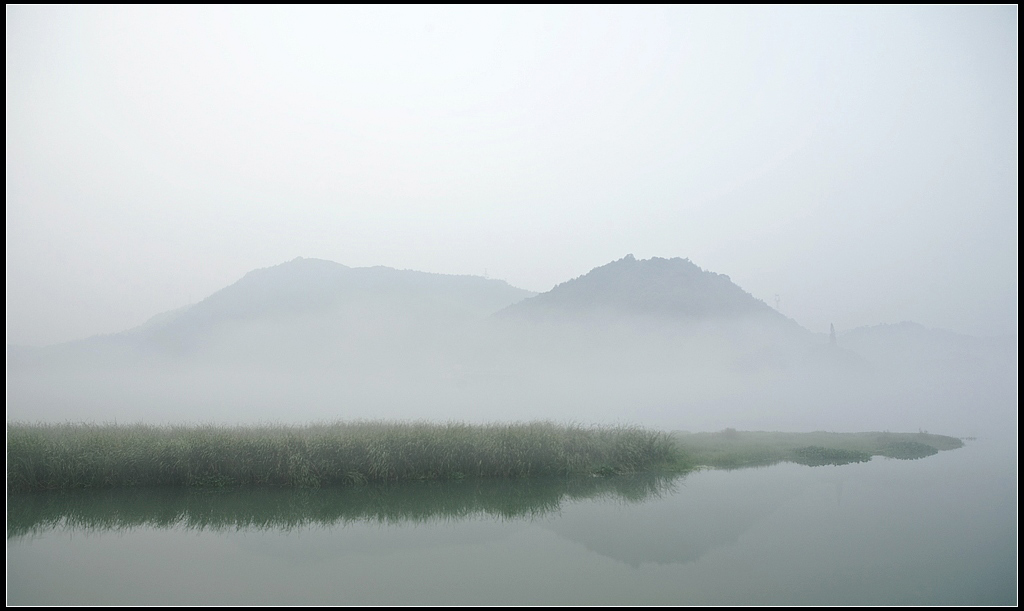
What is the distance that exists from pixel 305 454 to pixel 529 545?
8.16 m

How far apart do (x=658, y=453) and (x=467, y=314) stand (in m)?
130

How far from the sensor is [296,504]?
1531 centimetres

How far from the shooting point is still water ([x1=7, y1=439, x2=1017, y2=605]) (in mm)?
9961

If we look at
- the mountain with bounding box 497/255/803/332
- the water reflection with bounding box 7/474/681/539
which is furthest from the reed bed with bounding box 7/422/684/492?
the mountain with bounding box 497/255/803/332

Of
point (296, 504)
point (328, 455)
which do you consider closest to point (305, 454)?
point (328, 455)

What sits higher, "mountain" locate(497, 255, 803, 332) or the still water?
"mountain" locate(497, 255, 803, 332)

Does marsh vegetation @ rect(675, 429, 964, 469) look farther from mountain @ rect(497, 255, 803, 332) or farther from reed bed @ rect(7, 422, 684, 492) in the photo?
mountain @ rect(497, 255, 803, 332)

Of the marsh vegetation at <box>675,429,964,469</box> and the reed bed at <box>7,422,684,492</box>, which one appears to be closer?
the reed bed at <box>7,422,684,492</box>

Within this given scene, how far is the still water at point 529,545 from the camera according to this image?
32.7ft

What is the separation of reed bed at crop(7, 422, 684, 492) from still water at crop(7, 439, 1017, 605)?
0.69 metres

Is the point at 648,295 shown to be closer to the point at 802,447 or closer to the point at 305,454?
the point at 802,447

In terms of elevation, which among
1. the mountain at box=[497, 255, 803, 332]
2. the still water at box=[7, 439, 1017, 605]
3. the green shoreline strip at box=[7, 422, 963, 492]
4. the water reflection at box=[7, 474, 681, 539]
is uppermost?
the mountain at box=[497, 255, 803, 332]

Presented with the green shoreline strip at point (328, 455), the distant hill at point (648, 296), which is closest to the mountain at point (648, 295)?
the distant hill at point (648, 296)

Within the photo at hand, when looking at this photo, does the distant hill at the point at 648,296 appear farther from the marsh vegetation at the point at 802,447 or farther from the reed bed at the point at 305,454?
the reed bed at the point at 305,454
